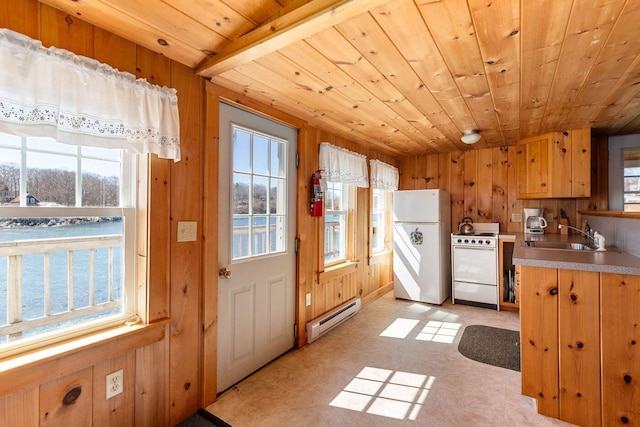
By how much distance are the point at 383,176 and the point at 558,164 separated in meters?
1.98

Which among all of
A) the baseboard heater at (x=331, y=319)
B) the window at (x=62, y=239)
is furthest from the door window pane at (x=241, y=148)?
the baseboard heater at (x=331, y=319)

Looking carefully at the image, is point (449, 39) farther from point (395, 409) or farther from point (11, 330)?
point (11, 330)

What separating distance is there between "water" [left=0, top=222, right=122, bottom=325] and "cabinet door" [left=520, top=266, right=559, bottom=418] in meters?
2.44

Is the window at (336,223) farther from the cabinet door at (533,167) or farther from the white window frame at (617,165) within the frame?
the white window frame at (617,165)

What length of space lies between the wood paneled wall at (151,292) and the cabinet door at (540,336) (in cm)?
210

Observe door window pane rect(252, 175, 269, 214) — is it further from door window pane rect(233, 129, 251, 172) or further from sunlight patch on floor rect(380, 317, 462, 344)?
sunlight patch on floor rect(380, 317, 462, 344)

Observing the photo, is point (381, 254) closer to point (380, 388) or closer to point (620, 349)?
point (380, 388)

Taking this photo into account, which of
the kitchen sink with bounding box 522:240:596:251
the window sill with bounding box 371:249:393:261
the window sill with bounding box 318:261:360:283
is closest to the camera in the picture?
the kitchen sink with bounding box 522:240:596:251

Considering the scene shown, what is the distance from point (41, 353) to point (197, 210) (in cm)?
97

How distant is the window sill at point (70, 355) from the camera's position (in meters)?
1.21

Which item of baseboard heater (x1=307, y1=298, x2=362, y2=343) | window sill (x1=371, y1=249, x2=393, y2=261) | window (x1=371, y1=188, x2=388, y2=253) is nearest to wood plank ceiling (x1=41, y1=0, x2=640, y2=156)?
window (x1=371, y1=188, x2=388, y2=253)

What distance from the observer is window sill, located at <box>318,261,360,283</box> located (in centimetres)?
309

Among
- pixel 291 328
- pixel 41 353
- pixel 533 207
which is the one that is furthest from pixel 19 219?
pixel 533 207

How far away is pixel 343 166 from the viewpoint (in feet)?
11.0
